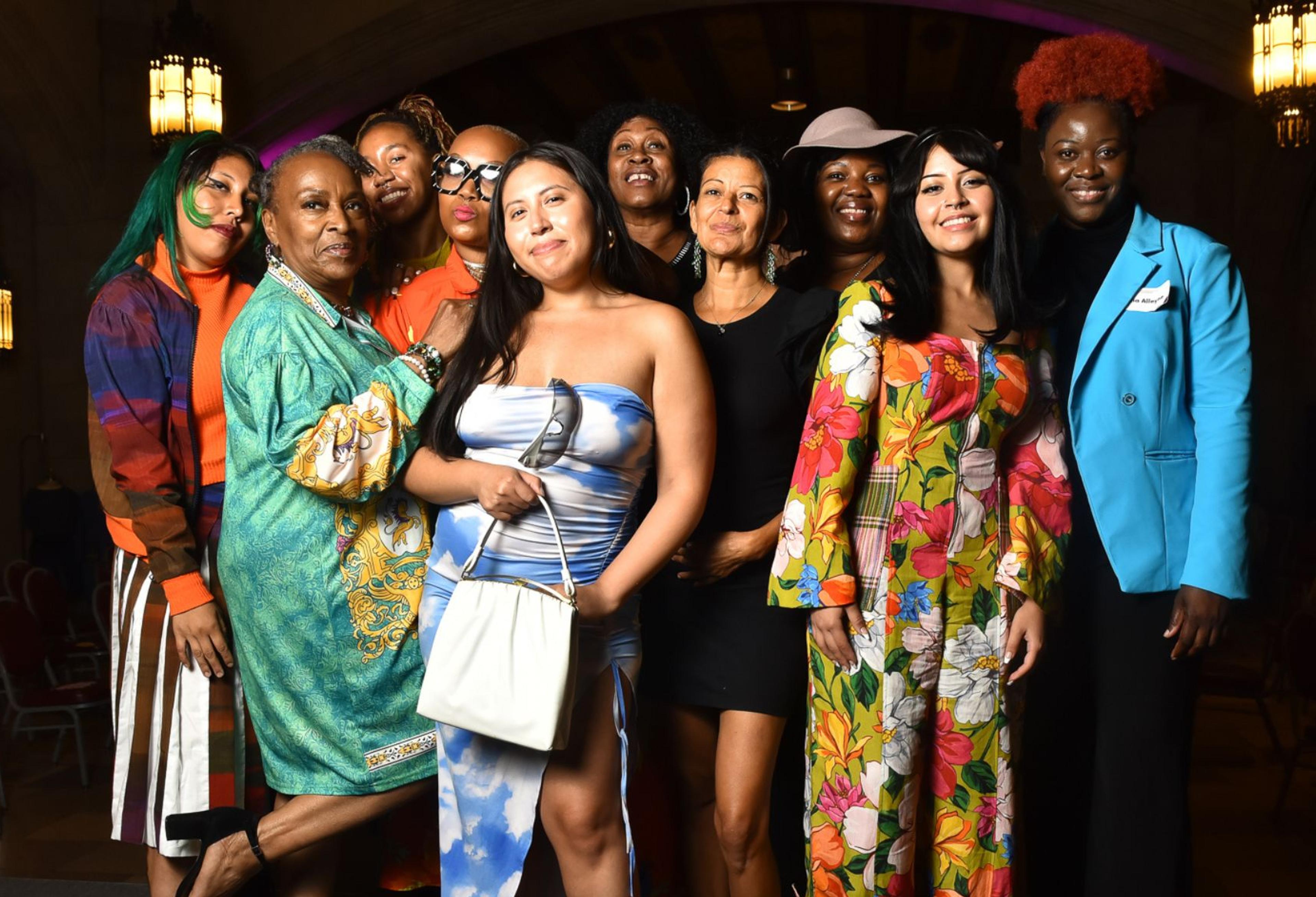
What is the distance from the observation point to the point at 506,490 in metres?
2.10

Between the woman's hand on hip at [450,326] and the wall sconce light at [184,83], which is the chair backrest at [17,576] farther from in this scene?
the woman's hand on hip at [450,326]

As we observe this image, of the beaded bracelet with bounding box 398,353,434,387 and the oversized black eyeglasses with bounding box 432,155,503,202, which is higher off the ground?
the oversized black eyeglasses with bounding box 432,155,503,202

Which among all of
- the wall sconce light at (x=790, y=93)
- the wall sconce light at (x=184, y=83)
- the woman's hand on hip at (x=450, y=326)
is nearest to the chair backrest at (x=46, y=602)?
the wall sconce light at (x=184, y=83)

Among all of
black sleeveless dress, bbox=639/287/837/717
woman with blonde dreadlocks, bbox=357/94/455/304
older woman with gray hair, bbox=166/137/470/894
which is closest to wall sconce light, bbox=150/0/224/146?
woman with blonde dreadlocks, bbox=357/94/455/304

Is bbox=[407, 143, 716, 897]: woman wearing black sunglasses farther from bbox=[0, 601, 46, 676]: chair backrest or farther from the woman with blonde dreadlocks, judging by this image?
bbox=[0, 601, 46, 676]: chair backrest

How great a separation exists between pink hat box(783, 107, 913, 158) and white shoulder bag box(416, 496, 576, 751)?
1313 millimetres

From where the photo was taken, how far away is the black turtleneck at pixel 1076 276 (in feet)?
8.37

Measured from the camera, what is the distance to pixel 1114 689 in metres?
2.47

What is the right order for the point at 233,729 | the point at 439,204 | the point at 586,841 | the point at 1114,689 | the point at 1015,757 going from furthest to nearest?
the point at 439,204 → the point at 233,729 → the point at 1114,689 → the point at 1015,757 → the point at 586,841

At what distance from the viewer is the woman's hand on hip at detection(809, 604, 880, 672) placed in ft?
7.36

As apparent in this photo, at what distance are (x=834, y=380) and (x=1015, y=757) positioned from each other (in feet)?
2.67

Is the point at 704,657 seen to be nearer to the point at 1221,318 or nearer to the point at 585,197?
the point at 585,197

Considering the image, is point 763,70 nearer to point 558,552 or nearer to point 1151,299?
point 1151,299

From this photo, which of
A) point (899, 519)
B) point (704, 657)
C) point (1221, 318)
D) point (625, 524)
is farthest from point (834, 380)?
point (1221, 318)
